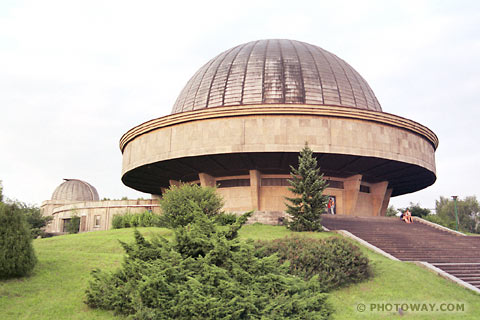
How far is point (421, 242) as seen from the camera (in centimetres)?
2328

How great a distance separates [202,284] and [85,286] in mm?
4251

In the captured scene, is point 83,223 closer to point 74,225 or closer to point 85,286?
point 74,225

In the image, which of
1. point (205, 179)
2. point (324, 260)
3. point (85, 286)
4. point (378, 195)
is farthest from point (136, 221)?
point (378, 195)

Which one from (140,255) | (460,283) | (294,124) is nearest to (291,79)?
(294,124)

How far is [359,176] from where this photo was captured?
34031 millimetres

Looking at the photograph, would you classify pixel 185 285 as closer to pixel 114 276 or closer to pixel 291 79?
pixel 114 276

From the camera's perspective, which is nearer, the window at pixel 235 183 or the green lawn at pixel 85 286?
the green lawn at pixel 85 286

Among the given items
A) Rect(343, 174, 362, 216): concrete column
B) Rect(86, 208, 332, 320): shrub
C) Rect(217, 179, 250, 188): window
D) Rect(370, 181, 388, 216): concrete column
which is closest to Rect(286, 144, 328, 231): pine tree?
Rect(217, 179, 250, 188): window

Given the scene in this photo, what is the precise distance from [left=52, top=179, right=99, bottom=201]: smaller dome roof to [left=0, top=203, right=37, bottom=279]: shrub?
201 ft

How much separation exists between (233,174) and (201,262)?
24.6 meters

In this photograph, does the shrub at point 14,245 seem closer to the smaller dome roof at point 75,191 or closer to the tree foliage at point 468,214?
the smaller dome roof at point 75,191

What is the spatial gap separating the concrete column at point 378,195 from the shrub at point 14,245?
3113 cm

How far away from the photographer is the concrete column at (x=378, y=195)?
36906mm

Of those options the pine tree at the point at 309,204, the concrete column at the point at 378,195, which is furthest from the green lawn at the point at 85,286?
the concrete column at the point at 378,195
